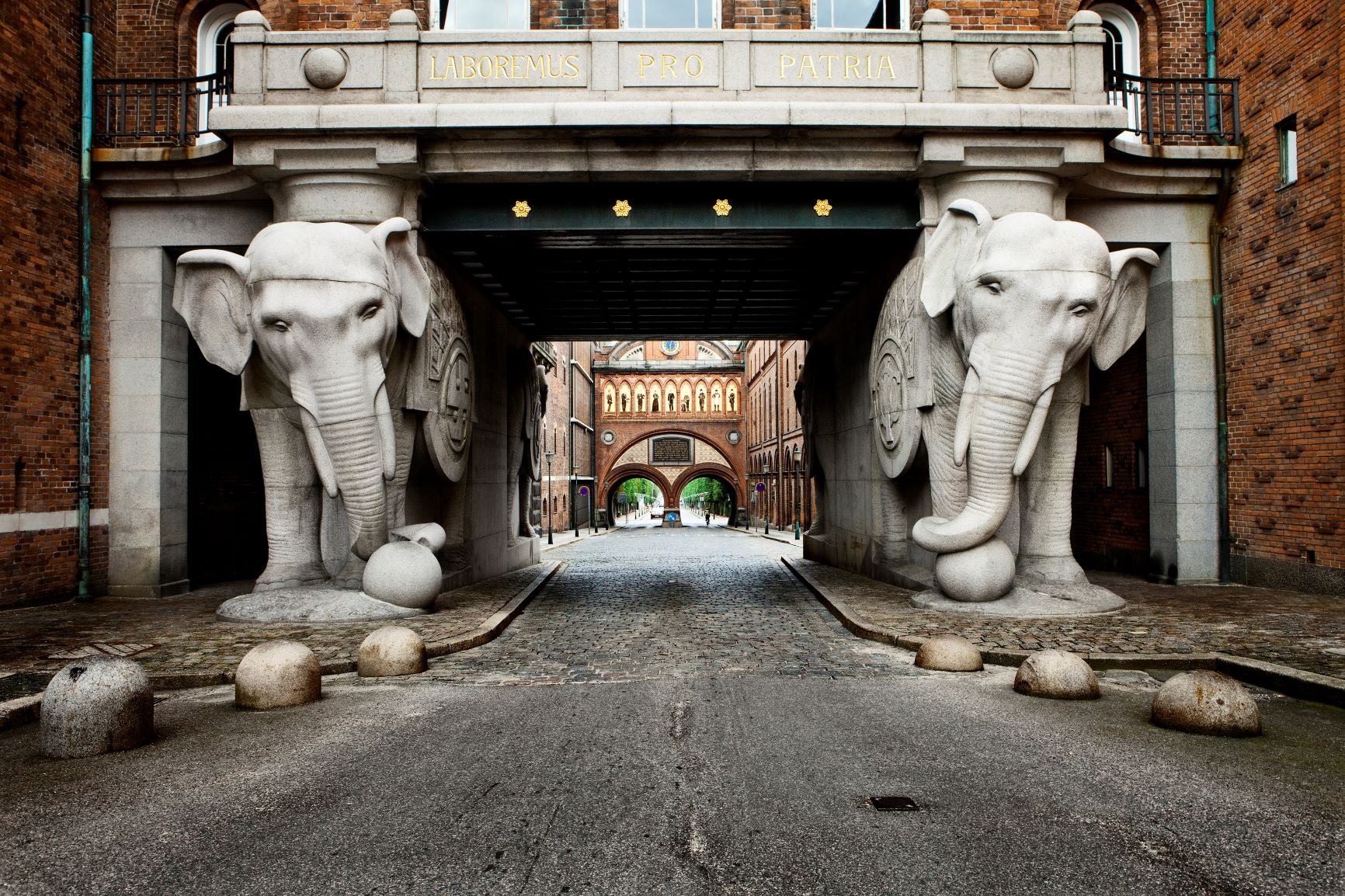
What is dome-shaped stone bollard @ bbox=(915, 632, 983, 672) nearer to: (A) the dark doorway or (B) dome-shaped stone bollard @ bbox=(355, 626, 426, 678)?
(B) dome-shaped stone bollard @ bbox=(355, 626, 426, 678)

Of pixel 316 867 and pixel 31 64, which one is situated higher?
pixel 31 64

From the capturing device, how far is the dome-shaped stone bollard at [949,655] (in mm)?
6832

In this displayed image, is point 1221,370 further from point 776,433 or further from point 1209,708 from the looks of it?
point 776,433

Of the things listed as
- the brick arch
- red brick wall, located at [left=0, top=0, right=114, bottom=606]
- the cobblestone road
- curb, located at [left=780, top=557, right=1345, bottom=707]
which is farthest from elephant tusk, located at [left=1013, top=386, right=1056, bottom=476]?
the brick arch

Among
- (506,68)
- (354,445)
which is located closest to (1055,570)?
(354,445)

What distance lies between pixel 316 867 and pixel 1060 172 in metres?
10.5

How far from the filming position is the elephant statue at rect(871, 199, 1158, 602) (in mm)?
8750

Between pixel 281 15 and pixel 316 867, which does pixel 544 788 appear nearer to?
pixel 316 867

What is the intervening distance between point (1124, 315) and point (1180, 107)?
548cm

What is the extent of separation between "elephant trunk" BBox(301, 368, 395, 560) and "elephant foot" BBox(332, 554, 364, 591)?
0.83 m

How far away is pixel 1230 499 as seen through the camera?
38.9 feet

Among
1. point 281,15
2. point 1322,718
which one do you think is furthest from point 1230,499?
point 281,15

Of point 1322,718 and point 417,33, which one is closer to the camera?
point 1322,718

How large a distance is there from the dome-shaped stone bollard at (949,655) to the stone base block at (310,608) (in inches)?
217
